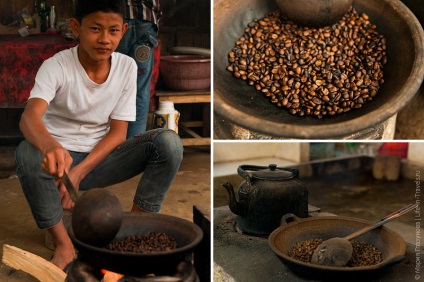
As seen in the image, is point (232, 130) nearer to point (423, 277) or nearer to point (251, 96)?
point (251, 96)

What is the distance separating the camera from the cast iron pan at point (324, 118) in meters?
1.20

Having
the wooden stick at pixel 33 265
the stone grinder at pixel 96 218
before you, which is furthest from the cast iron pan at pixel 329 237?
the wooden stick at pixel 33 265

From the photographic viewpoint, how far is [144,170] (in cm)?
175

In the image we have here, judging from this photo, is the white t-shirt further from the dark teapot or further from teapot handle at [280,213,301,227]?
teapot handle at [280,213,301,227]

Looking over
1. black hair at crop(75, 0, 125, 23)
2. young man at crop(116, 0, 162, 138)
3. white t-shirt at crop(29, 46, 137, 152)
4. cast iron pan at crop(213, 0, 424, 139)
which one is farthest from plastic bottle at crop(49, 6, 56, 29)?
cast iron pan at crop(213, 0, 424, 139)

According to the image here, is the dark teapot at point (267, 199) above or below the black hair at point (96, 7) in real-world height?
below

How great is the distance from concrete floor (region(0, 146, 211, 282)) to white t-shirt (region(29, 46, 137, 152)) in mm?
404

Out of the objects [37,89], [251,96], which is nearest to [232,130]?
[251,96]

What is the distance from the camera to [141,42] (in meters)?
2.24

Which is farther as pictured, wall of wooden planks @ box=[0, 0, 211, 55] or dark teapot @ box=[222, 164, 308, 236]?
wall of wooden planks @ box=[0, 0, 211, 55]

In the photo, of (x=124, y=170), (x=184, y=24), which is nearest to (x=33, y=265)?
(x=124, y=170)

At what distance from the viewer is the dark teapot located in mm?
1576

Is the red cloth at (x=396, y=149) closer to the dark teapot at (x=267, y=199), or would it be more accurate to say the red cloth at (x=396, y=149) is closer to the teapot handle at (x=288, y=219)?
the dark teapot at (x=267, y=199)

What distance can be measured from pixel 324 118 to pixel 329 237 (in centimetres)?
30
